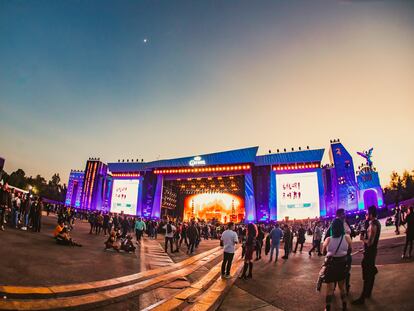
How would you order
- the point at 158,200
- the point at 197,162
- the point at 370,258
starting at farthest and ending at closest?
the point at 158,200 < the point at 197,162 < the point at 370,258

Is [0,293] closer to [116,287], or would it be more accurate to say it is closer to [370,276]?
[116,287]

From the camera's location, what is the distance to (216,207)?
45.6 metres

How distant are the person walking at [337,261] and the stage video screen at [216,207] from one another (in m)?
39.8

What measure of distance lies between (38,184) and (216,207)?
56.6m

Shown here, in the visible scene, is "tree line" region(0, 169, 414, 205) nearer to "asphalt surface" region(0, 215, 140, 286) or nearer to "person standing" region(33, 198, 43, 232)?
"person standing" region(33, 198, 43, 232)

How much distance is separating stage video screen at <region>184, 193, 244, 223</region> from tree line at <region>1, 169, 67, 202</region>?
2753 cm

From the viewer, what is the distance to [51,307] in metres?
3.80

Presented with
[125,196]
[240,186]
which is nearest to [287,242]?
[240,186]

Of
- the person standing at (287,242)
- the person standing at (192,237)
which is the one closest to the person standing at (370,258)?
the person standing at (287,242)

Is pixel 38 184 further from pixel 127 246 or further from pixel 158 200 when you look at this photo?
pixel 127 246

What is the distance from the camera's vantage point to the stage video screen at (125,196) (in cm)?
3984

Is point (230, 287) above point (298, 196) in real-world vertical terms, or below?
below

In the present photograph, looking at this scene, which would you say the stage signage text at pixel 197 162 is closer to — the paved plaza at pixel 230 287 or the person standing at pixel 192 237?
the person standing at pixel 192 237

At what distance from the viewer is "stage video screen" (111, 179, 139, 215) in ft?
131
